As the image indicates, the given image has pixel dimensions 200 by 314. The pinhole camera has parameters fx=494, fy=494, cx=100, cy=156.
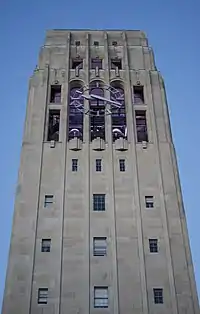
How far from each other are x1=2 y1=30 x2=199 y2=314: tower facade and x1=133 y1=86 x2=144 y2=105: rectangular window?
0.10 meters

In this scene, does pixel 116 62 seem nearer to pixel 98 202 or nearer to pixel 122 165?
pixel 122 165

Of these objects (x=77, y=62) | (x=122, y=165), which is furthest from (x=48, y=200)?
(x=77, y=62)

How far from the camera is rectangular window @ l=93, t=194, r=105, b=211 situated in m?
39.0

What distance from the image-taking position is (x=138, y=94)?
51906 mm

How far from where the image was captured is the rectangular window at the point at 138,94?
5104 centimetres

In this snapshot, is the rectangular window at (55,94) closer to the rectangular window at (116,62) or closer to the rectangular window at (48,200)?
the rectangular window at (116,62)

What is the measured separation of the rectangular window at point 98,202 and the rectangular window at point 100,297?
680cm

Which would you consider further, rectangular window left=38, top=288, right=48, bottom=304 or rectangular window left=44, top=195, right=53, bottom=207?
rectangular window left=44, top=195, right=53, bottom=207

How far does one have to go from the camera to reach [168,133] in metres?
45.3

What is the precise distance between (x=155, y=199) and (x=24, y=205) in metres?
10.4

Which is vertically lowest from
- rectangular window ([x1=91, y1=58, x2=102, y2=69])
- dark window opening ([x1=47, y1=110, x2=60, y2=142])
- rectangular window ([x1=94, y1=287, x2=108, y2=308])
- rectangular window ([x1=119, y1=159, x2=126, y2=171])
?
rectangular window ([x1=94, y1=287, x2=108, y2=308])

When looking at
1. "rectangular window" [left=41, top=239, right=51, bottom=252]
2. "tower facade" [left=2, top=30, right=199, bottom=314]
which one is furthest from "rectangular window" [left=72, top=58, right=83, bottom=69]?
"rectangular window" [left=41, top=239, right=51, bottom=252]

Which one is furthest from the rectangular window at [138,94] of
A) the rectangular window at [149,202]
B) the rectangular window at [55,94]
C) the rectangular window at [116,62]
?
the rectangular window at [149,202]

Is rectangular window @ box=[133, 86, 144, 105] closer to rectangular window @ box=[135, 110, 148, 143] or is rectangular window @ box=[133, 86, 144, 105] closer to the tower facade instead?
the tower facade
